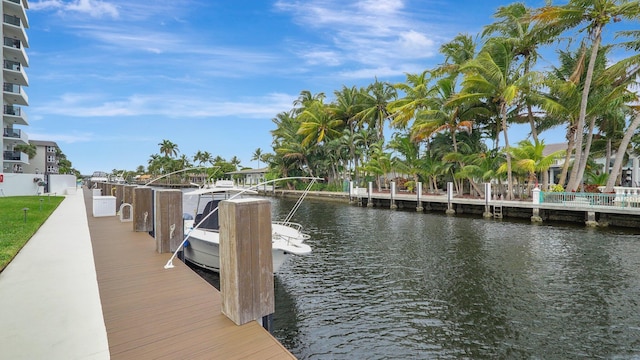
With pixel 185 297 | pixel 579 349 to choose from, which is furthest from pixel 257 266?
pixel 579 349

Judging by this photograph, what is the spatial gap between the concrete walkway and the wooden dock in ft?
0.60

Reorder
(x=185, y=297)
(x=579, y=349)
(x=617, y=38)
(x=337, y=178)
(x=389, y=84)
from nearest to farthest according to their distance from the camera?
(x=185, y=297), (x=579, y=349), (x=617, y=38), (x=389, y=84), (x=337, y=178)

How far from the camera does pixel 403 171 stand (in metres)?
33.7

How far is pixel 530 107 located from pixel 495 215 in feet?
30.4

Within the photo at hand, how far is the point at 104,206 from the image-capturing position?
14.8 meters

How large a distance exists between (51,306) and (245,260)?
3.14 metres

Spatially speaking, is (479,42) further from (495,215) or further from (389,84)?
(495,215)

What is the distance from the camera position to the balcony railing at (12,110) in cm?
Answer: 3811

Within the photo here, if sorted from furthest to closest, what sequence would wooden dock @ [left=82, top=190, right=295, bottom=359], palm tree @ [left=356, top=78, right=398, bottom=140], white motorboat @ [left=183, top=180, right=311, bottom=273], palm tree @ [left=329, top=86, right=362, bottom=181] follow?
palm tree @ [left=329, top=86, right=362, bottom=181], palm tree @ [left=356, top=78, right=398, bottom=140], white motorboat @ [left=183, top=180, right=311, bottom=273], wooden dock @ [left=82, top=190, right=295, bottom=359]

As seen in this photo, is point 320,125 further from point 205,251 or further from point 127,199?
point 205,251

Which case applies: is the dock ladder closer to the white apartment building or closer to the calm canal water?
the calm canal water

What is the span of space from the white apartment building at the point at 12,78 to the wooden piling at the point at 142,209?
3830 centimetres

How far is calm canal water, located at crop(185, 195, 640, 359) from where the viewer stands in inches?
231

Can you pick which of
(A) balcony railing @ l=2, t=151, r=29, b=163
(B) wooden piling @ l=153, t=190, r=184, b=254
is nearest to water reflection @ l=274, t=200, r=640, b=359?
(B) wooden piling @ l=153, t=190, r=184, b=254
